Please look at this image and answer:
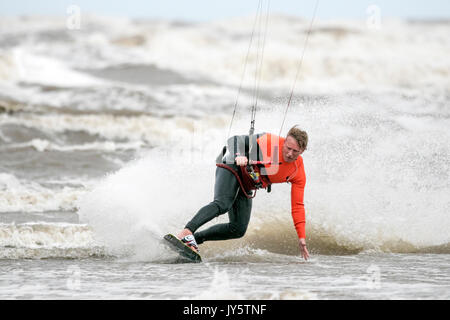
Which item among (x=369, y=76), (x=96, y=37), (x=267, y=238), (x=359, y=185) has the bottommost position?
(x=267, y=238)

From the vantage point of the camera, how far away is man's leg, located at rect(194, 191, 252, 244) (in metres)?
6.27

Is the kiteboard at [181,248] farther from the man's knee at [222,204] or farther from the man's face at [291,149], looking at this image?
the man's face at [291,149]

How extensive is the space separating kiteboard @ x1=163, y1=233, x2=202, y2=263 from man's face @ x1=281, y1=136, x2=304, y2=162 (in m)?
1.24

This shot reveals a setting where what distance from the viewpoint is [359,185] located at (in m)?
8.61

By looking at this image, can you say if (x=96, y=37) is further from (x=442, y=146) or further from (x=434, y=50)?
(x=442, y=146)

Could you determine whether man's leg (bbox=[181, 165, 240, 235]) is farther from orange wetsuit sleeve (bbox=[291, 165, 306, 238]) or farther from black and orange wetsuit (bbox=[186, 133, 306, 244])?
orange wetsuit sleeve (bbox=[291, 165, 306, 238])

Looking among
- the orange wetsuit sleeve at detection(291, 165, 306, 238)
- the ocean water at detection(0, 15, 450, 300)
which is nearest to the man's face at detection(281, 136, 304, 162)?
the orange wetsuit sleeve at detection(291, 165, 306, 238)

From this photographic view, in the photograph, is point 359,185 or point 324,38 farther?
point 324,38

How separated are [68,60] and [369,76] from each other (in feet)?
50.8

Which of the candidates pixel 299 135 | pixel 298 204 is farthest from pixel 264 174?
pixel 299 135

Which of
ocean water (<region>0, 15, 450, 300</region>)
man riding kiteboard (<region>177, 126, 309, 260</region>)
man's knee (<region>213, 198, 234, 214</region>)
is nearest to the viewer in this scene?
ocean water (<region>0, 15, 450, 300</region>)

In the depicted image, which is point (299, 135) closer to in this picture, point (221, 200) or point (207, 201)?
point (221, 200)

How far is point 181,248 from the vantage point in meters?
6.11
